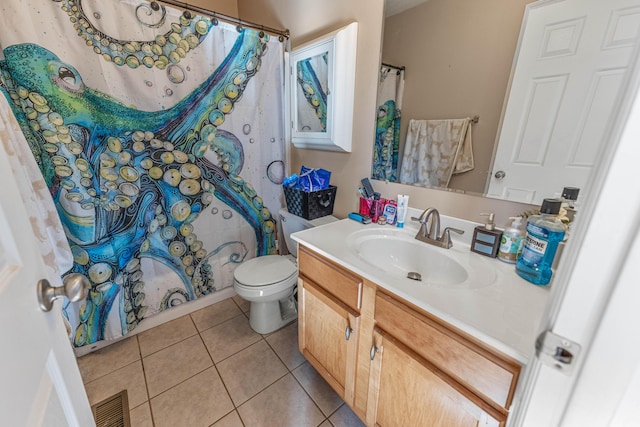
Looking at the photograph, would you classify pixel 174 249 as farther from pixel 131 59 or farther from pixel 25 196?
pixel 131 59

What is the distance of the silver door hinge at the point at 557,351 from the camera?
365 millimetres

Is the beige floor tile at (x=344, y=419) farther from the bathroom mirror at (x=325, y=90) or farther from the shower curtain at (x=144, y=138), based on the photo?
the bathroom mirror at (x=325, y=90)

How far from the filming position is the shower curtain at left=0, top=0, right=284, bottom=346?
118cm

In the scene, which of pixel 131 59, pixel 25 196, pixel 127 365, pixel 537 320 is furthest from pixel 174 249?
pixel 537 320

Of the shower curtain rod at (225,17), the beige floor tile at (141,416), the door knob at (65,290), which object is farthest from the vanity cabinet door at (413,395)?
the shower curtain rod at (225,17)

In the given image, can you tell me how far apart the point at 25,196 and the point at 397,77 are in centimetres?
156

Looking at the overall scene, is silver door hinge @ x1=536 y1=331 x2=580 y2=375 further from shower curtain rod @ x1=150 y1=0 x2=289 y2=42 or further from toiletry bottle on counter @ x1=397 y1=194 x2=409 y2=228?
shower curtain rod @ x1=150 y1=0 x2=289 y2=42

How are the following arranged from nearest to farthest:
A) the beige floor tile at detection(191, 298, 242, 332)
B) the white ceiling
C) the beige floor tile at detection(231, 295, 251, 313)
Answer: the white ceiling < the beige floor tile at detection(191, 298, 242, 332) < the beige floor tile at detection(231, 295, 251, 313)

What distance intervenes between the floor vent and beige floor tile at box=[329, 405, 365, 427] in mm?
921

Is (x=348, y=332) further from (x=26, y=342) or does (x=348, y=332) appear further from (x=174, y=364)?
(x=174, y=364)

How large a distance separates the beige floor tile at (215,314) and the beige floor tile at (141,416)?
1.70 ft

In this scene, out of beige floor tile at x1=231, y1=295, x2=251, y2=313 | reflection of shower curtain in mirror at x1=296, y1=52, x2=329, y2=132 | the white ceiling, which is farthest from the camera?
beige floor tile at x1=231, y1=295, x2=251, y2=313

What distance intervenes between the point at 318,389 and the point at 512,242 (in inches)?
44.5

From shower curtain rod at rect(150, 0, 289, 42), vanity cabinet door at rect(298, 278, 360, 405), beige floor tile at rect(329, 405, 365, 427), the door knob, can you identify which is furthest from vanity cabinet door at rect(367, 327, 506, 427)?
shower curtain rod at rect(150, 0, 289, 42)
